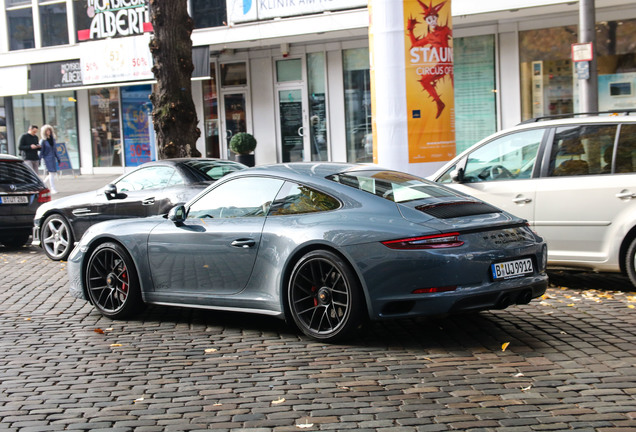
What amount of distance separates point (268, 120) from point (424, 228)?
18.6m

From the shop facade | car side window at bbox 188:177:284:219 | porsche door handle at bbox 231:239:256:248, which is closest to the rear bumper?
porsche door handle at bbox 231:239:256:248

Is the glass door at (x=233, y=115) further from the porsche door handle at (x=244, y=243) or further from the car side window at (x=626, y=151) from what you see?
the porsche door handle at (x=244, y=243)

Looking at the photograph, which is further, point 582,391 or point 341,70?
point 341,70

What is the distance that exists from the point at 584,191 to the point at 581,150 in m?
0.45

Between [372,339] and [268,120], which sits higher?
[268,120]

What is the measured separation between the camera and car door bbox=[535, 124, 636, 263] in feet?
26.3

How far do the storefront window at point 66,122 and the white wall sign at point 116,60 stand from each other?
2.83 meters

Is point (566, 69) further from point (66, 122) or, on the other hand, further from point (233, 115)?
point (66, 122)

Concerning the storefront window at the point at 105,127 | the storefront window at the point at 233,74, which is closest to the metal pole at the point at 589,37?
the storefront window at the point at 233,74

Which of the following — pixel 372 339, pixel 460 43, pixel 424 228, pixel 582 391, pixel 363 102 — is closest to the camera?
pixel 582 391

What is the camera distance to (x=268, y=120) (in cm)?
2417

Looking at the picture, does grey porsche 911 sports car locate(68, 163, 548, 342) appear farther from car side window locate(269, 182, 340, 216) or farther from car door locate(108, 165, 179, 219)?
car door locate(108, 165, 179, 219)

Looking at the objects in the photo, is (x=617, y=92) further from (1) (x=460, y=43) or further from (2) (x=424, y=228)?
(2) (x=424, y=228)

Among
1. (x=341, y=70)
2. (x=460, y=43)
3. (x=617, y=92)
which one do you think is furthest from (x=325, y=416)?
(x=341, y=70)
